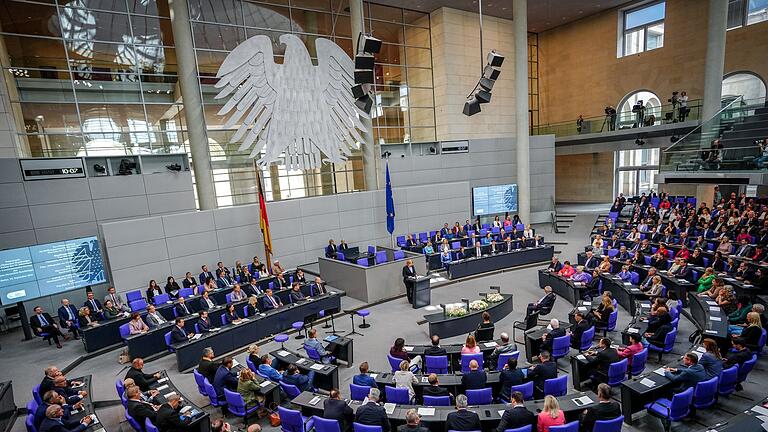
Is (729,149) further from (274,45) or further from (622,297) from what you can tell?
(274,45)

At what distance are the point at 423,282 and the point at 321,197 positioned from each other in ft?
23.0

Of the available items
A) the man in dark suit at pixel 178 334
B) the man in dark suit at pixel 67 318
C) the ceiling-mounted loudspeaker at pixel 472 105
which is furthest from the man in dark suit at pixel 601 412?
the man in dark suit at pixel 67 318

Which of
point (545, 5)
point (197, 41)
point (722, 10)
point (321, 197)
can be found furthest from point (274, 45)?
point (722, 10)

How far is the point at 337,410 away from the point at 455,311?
4.68m

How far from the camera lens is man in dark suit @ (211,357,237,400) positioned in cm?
662

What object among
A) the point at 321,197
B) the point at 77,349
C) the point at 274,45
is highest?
the point at 274,45

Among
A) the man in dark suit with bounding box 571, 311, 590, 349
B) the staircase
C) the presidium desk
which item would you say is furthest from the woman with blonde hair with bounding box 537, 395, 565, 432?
the staircase

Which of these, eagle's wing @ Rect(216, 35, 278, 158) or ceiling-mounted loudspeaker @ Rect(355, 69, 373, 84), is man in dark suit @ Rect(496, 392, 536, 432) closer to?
ceiling-mounted loudspeaker @ Rect(355, 69, 373, 84)

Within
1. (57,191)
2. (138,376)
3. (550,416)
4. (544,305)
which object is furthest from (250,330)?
(57,191)

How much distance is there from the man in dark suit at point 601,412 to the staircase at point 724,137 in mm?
13591

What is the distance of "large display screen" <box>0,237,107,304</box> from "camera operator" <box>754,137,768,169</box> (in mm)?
21491

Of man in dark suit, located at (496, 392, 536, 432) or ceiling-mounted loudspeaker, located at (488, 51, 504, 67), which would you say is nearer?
man in dark suit, located at (496, 392, 536, 432)

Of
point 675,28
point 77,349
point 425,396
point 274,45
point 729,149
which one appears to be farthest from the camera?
point 675,28

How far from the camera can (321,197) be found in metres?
16.8
